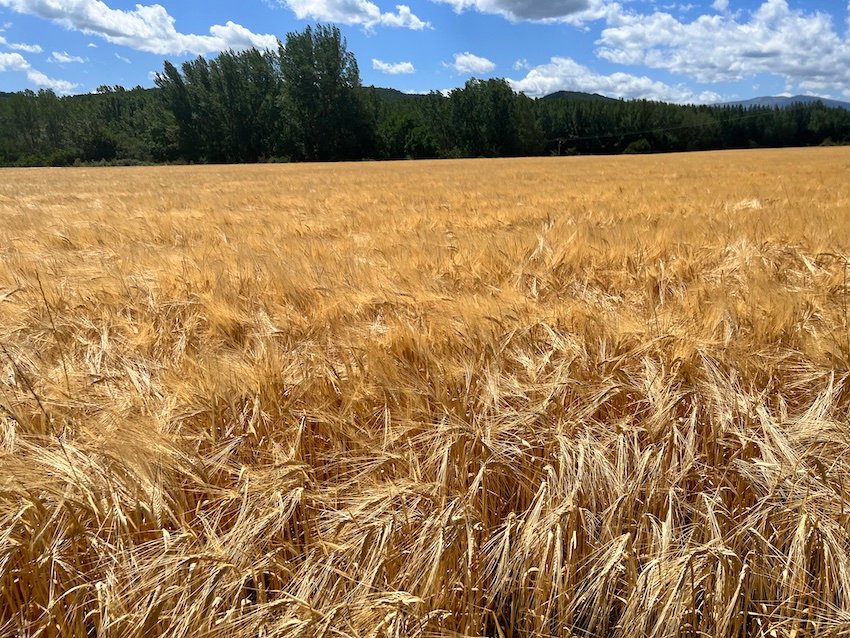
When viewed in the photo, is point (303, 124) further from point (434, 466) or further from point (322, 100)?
point (434, 466)

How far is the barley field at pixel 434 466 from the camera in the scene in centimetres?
83

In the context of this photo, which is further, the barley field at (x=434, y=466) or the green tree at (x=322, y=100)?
the green tree at (x=322, y=100)

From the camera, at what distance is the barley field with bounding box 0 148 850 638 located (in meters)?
0.83

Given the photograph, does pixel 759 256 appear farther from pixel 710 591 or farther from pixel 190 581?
pixel 190 581

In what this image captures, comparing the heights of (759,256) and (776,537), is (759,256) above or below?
above

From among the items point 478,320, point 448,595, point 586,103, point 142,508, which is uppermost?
point 586,103

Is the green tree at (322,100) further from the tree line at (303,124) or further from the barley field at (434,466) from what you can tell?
the barley field at (434,466)

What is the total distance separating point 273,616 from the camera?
2.66 feet

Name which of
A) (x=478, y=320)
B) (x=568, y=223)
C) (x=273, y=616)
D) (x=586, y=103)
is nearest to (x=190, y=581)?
(x=273, y=616)

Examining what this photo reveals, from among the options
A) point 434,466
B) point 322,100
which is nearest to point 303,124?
point 322,100

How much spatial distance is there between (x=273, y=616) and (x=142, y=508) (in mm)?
340

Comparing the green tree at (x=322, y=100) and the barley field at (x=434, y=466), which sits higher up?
the green tree at (x=322, y=100)

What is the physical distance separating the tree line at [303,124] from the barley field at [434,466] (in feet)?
179

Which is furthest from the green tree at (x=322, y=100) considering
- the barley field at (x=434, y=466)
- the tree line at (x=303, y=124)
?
the barley field at (x=434, y=466)
